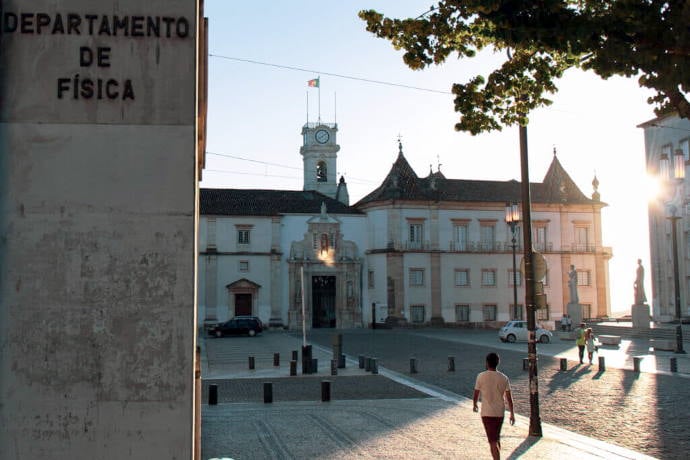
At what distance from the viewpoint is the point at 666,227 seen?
50.4m

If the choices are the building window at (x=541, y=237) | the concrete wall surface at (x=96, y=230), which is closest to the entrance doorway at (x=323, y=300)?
the building window at (x=541, y=237)

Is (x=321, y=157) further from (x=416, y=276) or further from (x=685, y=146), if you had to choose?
(x=685, y=146)

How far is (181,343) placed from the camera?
614cm

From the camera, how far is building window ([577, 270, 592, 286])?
59.2 meters

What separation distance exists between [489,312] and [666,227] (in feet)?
47.0

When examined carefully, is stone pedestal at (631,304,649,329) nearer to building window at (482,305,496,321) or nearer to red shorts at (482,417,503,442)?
building window at (482,305,496,321)

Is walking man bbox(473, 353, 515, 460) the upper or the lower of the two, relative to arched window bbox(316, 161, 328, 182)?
lower

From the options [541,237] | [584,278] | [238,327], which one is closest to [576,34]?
[238,327]

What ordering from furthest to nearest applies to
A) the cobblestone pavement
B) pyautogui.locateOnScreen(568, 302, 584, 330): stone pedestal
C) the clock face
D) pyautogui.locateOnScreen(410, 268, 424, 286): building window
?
the clock face → pyautogui.locateOnScreen(410, 268, 424, 286): building window → pyautogui.locateOnScreen(568, 302, 584, 330): stone pedestal → the cobblestone pavement

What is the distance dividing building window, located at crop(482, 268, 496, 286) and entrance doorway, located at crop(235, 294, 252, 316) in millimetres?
18046

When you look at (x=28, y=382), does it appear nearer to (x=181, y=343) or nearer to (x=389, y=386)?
(x=181, y=343)

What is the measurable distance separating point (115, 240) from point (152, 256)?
0.33 m

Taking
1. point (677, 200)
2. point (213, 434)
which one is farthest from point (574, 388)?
point (677, 200)

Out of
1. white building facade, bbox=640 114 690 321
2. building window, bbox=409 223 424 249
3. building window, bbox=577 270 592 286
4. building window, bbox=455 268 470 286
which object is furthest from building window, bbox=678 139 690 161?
building window, bbox=409 223 424 249
